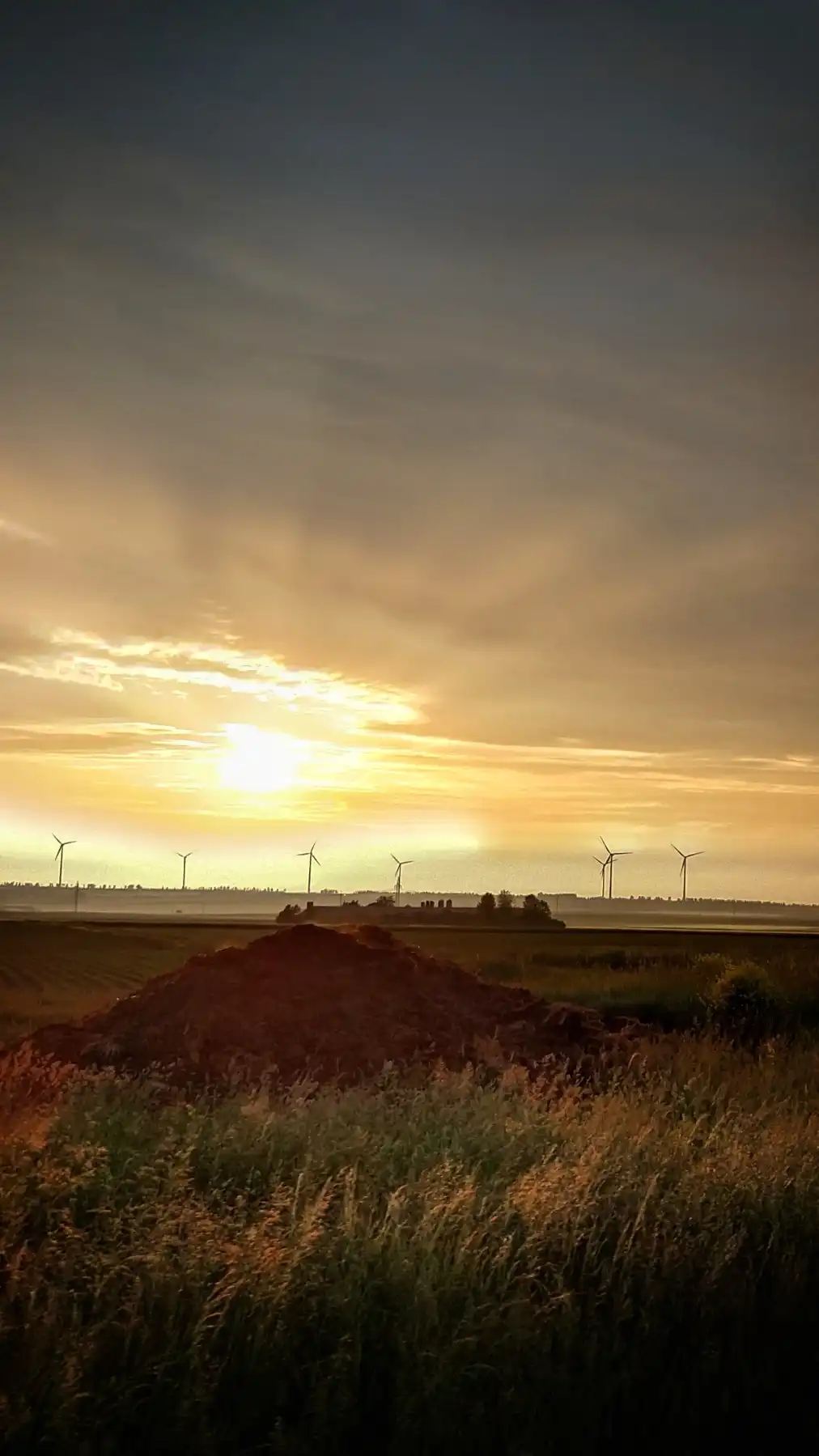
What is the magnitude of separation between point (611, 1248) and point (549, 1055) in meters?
9.48

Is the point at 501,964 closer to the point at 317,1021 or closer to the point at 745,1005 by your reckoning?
the point at 745,1005

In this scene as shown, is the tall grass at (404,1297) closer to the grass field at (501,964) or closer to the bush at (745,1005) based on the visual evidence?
the grass field at (501,964)

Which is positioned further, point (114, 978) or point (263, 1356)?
point (114, 978)

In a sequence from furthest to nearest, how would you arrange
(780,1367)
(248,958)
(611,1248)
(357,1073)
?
1. (248,958)
2. (357,1073)
3. (611,1248)
4. (780,1367)

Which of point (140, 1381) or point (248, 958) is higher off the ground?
point (248, 958)

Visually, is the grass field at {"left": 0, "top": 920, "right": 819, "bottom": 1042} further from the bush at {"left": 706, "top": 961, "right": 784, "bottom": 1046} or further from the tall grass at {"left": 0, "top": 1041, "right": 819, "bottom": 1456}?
the tall grass at {"left": 0, "top": 1041, "right": 819, "bottom": 1456}

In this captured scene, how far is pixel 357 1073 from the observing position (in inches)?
682

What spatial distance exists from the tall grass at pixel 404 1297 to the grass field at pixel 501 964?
1145 cm

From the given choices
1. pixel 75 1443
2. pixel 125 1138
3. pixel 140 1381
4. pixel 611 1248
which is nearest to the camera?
pixel 75 1443

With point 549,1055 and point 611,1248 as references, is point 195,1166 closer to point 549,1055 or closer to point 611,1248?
point 611,1248

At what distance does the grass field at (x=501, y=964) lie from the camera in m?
31.5

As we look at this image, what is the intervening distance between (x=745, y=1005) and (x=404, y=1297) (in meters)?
22.5

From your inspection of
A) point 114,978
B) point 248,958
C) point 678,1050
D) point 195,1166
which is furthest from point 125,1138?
point 114,978

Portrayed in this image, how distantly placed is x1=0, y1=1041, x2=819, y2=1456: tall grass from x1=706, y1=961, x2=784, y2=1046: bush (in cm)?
1658
